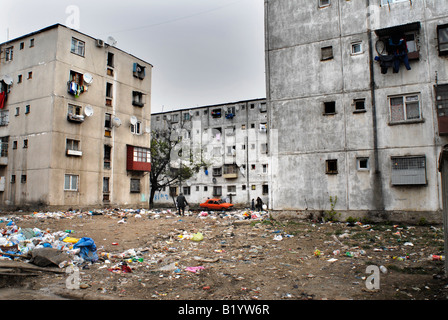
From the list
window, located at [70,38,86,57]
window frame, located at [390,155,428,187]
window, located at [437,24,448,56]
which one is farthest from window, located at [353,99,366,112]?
window, located at [70,38,86,57]

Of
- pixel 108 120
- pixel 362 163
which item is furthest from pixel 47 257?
pixel 108 120

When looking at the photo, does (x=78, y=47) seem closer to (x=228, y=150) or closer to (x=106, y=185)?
(x=106, y=185)

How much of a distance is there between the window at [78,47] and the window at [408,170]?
21.0m

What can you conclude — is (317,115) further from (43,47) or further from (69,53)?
(43,47)

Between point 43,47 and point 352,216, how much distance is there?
21835mm

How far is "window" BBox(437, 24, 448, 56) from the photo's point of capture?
12883 millimetres

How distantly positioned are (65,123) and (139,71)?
27.6 ft

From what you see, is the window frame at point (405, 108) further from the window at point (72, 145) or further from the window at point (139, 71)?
the window at point (139, 71)

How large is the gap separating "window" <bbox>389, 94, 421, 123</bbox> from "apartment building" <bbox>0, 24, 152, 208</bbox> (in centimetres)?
1865

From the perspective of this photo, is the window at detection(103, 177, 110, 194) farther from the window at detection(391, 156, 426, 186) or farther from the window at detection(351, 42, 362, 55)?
the window at detection(391, 156, 426, 186)

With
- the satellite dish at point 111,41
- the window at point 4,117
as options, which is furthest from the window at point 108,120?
the window at point 4,117

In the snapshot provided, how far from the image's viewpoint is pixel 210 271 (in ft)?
23.8

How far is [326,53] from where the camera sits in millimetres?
15000
